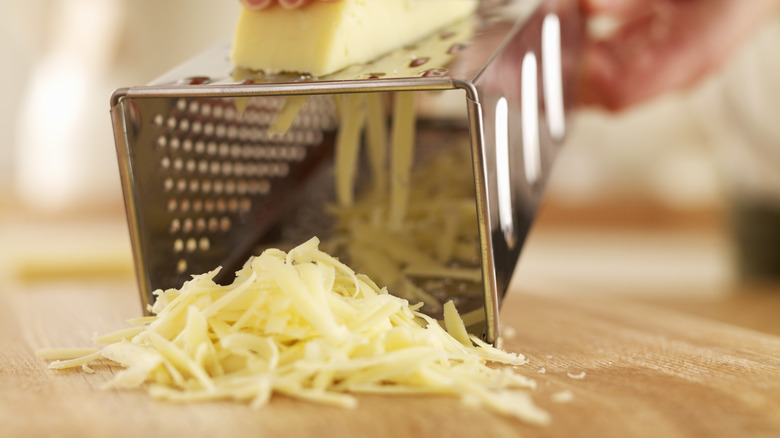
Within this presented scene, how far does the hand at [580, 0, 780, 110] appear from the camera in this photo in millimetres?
1438

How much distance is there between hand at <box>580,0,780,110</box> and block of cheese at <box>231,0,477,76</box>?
712 millimetres

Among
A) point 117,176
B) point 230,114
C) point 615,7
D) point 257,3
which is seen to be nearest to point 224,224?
point 230,114

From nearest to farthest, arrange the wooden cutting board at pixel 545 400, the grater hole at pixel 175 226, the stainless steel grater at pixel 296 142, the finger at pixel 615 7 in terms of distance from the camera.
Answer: the wooden cutting board at pixel 545 400
the stainless steel grater at pixel 296 142
the grater hole at pixel 175 226
the finger at pixel 615 7

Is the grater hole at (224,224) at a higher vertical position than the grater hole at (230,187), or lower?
lower

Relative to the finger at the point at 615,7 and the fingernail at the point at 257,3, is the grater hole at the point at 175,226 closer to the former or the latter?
the fingernail at the point at 257,3

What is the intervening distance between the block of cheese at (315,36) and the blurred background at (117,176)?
1.43 m

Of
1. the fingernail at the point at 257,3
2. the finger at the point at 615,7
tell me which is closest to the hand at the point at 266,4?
the fingernail at the point at 257,3

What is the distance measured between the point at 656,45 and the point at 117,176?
1.75 meters

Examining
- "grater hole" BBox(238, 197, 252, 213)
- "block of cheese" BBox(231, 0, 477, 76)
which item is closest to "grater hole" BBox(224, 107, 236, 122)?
"grater hole" BBox(238, 197, 252, 213)

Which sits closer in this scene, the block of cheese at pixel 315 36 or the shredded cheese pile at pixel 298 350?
the shredded cheese pile at pixel 298 350

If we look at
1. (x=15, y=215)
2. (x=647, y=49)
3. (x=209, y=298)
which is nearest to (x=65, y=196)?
(x=15, y=215)

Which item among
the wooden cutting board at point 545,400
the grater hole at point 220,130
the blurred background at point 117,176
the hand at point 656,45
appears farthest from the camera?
the blurred background at point 117,176

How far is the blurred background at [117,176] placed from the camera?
2352mm

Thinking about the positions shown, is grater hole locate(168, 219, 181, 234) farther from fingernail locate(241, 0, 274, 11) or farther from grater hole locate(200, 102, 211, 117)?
fingernail locate(241, 0, 274, 11)
